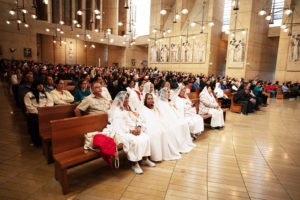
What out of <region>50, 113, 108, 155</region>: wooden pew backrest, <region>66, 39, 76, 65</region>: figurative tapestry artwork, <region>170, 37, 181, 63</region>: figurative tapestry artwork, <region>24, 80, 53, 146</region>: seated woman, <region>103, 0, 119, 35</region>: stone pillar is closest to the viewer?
<region>50, 113, 108, 155</region>: wooden pew backrest

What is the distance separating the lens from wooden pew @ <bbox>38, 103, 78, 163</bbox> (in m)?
3.02

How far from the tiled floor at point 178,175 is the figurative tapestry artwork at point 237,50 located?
47.4 feet

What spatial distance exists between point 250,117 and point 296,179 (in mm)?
4379

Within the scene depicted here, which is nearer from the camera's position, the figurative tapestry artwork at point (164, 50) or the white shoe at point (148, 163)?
the white shoe at point (148, 163)

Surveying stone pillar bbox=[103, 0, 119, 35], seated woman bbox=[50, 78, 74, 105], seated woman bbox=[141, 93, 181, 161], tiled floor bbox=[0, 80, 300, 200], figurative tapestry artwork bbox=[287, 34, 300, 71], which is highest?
stone pillar bbox=[103, 0, 119, 35]

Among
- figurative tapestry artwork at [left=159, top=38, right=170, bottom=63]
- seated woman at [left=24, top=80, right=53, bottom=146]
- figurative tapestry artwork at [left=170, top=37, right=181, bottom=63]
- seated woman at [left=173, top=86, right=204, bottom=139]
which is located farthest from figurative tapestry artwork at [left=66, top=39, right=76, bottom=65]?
seated woman at [left=173, top=86, right=204, bottom=139]

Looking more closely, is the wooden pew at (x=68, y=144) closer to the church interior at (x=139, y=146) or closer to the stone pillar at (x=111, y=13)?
the church interior at (x=139, y=146)

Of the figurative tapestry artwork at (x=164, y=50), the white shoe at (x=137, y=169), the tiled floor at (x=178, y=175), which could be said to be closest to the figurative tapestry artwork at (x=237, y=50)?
the figurative tapestry artwork at (x=164, y=50)

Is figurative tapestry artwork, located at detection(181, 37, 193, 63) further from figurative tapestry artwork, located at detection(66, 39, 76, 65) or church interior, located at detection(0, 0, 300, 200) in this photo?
figurative tapestry artwork, located at detection(66, 39, 76, 65)

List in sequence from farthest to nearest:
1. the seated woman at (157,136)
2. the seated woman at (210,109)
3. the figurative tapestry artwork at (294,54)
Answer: the figurative tapestry artwork at (294,54)
the seated woman at (210,109)
the seated woman at (157,136)

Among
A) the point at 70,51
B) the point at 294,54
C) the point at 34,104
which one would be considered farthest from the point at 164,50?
the point at 34,104

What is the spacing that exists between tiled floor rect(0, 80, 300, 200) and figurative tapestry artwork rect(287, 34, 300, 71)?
571 inches

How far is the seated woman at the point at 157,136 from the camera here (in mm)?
3223

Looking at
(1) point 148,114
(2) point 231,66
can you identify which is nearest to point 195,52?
(2) point 231,66
